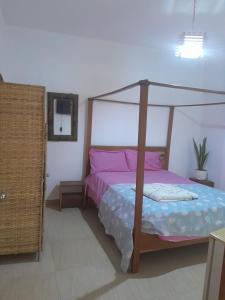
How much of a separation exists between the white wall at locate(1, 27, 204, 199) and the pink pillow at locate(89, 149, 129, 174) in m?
0.25

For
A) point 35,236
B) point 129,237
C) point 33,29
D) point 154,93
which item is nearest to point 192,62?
point 154,93

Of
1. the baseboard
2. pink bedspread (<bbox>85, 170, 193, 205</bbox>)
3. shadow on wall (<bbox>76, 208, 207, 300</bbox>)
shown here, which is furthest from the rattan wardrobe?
the baseboard

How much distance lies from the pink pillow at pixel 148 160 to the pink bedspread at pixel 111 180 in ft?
0.62

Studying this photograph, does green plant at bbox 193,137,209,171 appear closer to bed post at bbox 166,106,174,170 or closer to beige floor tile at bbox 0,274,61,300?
bed post at bbox 166,106,174,170

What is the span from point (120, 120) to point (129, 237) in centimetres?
226

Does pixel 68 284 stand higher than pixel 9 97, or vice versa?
pixel 9 97

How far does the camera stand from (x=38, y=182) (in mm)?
2297

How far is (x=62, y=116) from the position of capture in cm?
383

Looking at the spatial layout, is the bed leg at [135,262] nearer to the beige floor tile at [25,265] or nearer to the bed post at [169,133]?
the beige floor tile at [25,265]

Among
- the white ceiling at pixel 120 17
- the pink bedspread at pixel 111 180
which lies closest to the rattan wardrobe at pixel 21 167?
the pink bedspread at pixel 111 180

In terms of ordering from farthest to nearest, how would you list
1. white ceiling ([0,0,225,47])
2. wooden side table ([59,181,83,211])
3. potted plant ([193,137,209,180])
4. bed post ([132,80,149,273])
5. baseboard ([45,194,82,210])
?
potted plant ([193,137,209,180]) → baseboard ([45,194,82,210]) → wooden side table ([59,181,83,211]) → white ceiling ([0,0,225,47]) → bed post ([132,80,149,273])

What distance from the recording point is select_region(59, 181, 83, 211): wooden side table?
12.3 feet

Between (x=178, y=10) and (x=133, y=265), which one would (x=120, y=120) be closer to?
(x=178, y=10)

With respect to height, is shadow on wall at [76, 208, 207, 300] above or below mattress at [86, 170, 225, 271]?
below
